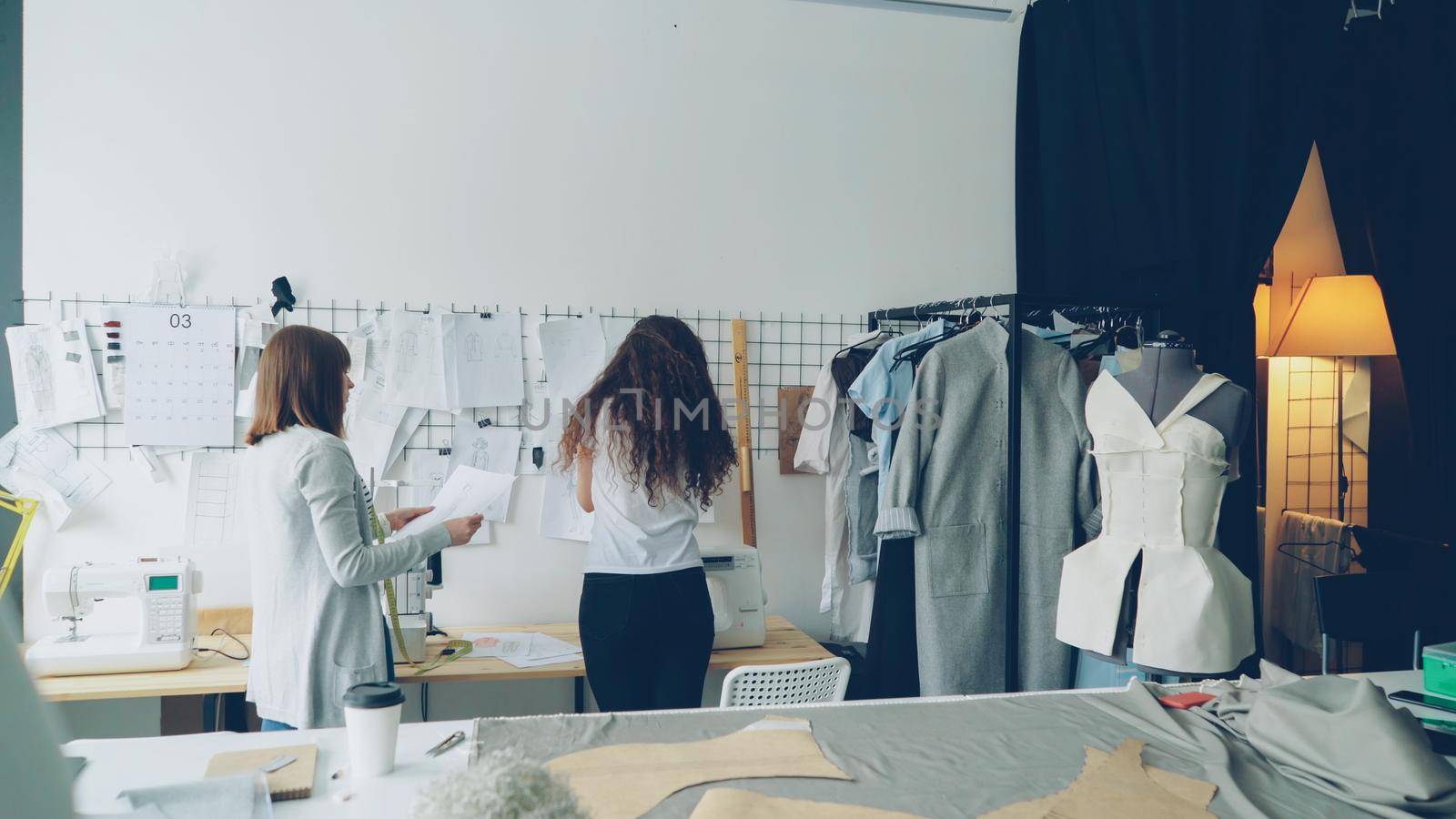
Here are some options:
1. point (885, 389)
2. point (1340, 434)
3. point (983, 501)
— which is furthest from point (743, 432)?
point (1340, 434)

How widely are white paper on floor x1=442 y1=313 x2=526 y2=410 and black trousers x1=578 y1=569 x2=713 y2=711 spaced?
3.16ft

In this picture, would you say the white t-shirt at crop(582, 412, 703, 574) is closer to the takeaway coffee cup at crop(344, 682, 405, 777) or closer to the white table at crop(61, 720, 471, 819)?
the white table at crop(61, 720, 471, 819)

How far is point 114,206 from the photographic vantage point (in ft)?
9.67

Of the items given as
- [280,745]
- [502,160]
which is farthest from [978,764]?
[502,160]

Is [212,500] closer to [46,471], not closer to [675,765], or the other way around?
[46,471]

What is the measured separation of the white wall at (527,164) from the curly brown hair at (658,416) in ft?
2.81

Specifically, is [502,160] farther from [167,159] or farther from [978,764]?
[978,764]

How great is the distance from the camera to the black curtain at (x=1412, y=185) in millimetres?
2977

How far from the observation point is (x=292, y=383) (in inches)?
83.4

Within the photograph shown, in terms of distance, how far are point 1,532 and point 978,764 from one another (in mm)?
3026

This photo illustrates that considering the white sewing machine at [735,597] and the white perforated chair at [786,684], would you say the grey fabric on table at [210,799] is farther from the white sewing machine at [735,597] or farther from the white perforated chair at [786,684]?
the white sewing machine at [735,597]

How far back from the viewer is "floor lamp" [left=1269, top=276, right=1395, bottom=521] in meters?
3.64

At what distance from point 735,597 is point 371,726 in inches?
66.9

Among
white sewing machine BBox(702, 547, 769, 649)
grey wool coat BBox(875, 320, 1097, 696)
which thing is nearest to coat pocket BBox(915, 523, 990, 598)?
grey wool coat BBox(875, 320, 1097, 696)
